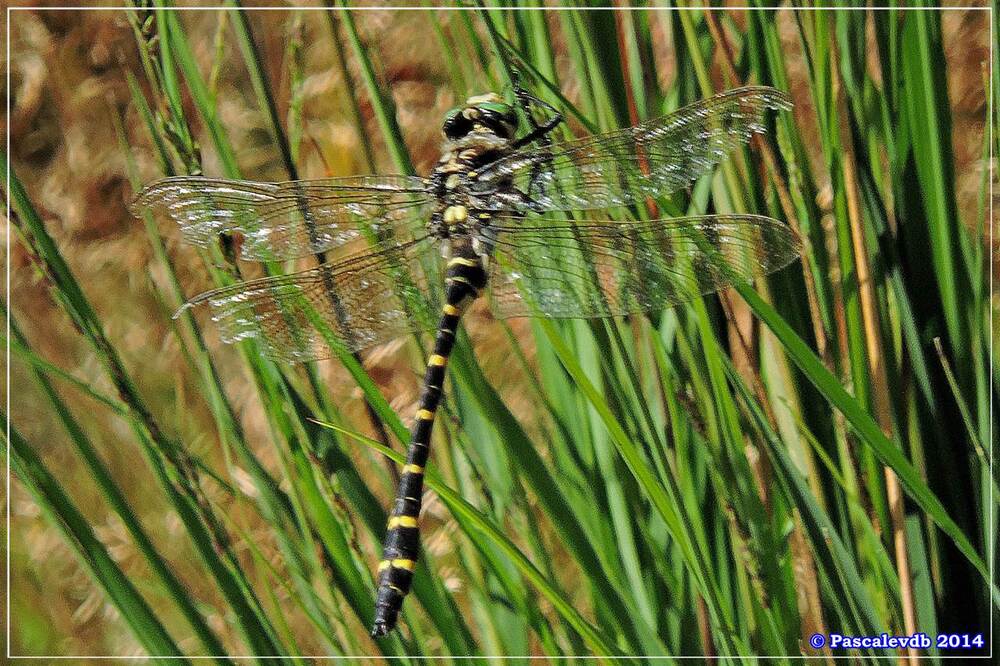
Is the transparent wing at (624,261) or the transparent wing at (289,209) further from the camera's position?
the transparent wing at (289,209)

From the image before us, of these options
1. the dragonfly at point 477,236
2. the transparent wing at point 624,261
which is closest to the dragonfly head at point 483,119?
the dragonfly at point 477,236

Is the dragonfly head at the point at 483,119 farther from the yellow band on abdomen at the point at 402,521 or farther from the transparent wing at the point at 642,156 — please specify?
the yellow band on abdomen at the point at 402,521

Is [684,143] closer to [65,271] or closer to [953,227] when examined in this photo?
[953,227]

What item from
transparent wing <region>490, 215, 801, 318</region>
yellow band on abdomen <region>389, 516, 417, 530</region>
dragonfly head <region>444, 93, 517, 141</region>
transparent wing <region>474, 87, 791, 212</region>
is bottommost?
yellow band on abdomen <region>389, 516, 417, 530</region>

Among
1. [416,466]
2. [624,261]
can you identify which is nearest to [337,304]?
[416,466]

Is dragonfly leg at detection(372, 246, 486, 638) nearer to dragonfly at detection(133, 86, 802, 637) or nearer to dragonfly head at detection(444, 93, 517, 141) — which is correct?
dragonfly at detection(133, 86, 802, 637)

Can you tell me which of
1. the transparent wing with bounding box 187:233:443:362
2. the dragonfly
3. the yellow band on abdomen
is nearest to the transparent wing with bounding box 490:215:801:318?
the dragonfly

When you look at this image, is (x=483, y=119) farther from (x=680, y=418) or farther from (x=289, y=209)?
(x=680, y=418)
